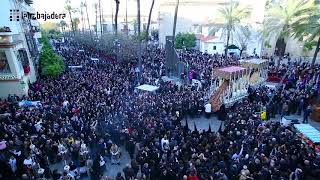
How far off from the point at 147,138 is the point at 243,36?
34.2m

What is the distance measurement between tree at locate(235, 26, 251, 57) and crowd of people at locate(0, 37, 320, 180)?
21735 mm

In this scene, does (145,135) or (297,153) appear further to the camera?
(145,135)

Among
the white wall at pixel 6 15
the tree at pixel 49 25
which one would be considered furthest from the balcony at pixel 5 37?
the tree at pixel 49 25

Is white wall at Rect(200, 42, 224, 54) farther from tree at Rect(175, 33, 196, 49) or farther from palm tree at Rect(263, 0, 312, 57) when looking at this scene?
palm tree at Rect(263, 0, 312, 57)

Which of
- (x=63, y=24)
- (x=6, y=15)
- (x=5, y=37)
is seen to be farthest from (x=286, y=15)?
(x=63, y=24)

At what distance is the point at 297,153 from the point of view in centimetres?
1198

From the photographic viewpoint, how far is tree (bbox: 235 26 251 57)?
42.2 m

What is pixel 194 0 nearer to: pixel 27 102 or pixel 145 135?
pixel 27 102

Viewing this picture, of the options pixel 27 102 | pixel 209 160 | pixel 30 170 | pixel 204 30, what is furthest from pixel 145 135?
pixel 204 30

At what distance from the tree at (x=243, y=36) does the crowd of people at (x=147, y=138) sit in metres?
21.7

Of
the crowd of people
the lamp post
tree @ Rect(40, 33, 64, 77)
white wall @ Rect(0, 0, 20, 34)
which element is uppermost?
white wall @ Rect(0, 0, 20, 34)

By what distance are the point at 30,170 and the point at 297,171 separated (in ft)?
32.2

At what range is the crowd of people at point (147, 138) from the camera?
11.1 meters

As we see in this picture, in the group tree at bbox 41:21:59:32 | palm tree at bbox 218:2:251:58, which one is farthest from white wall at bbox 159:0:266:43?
tree at bbox 41:21:59:32
